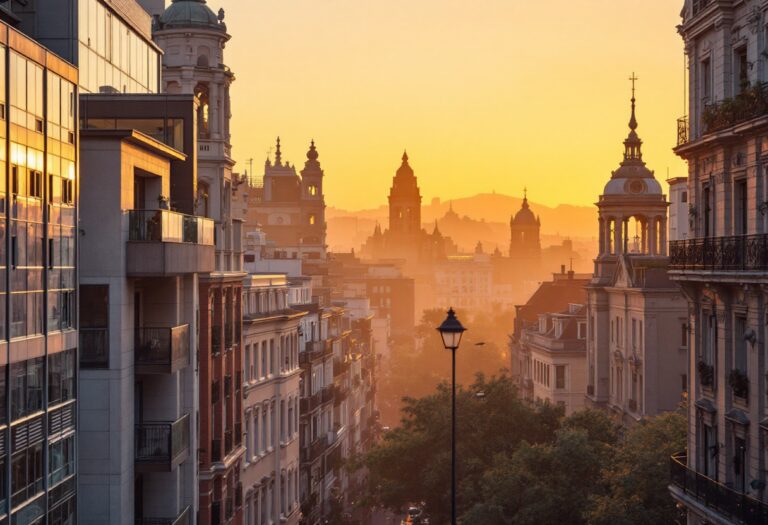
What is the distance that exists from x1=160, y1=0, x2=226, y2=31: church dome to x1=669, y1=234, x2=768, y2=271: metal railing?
2173cm

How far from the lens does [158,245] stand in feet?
123

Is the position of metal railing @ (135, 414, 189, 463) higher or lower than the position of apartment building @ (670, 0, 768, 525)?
lower

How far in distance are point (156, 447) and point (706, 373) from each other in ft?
47.8

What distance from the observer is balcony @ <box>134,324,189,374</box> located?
127ft

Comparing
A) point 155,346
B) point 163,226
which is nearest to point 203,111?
point 163,226

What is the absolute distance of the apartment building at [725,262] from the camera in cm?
3616

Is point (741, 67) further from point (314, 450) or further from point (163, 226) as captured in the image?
point (314, 450)

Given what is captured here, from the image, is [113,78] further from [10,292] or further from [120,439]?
[10,292]

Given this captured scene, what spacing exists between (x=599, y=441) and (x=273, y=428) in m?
14.7

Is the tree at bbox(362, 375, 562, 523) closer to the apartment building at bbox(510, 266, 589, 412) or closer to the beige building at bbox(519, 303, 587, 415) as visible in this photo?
the apartment building at bbox(510, 266, 589, 412)

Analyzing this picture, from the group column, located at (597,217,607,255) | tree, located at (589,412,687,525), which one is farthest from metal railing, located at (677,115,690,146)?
column, located at (597,217,607,255)

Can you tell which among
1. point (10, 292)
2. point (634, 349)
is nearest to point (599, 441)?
point (634, 349)

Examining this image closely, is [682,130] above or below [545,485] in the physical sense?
above

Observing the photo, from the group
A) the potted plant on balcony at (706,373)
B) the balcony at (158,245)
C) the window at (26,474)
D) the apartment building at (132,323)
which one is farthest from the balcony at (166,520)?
the potted plant on balcony at (706,373)
